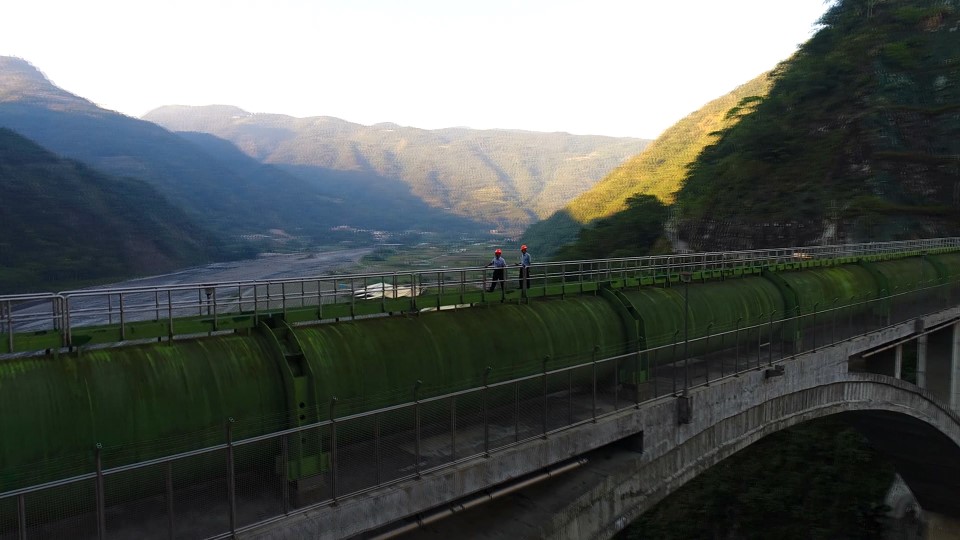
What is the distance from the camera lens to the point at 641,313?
18219 millimetres

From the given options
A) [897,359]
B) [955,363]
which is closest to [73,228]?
[897,359]

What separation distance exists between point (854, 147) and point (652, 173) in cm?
8334

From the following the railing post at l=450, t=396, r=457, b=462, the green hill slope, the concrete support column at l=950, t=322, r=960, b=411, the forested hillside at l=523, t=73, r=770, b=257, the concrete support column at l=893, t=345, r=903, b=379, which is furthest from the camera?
the forested hillside at l=523, t=73, r=770, b=257

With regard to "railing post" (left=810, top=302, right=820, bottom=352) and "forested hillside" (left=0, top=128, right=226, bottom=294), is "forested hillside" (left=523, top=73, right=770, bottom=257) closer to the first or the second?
"railing post" (left=810, top=302, right=820, bottom=352)

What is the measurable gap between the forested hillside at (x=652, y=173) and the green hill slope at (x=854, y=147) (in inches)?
1395

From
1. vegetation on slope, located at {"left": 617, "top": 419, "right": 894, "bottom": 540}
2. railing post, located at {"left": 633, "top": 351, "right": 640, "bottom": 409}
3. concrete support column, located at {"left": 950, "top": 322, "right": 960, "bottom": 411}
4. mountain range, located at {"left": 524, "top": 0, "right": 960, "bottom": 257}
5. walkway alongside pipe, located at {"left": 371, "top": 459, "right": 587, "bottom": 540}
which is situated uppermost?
mountain range, located at {"left": 524, "top": 0, "right": 960, "bottom": 257}

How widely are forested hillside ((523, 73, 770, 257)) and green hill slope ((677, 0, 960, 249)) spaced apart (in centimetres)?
3543

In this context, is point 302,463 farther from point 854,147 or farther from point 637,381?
point 854,147

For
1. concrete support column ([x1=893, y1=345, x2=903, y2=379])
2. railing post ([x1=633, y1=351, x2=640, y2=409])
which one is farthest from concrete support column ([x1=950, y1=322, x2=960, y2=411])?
railing post ([x1=633, y1=351, x2=640, y2=409])

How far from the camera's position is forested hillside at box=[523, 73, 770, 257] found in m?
133

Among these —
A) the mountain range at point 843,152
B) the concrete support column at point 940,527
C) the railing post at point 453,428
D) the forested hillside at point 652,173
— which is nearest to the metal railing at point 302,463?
the railing post at point 453,428

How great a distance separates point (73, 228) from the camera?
119 meters

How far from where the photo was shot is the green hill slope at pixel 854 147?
61.5m

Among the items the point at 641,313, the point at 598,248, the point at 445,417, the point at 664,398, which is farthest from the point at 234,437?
the point at 598,248
